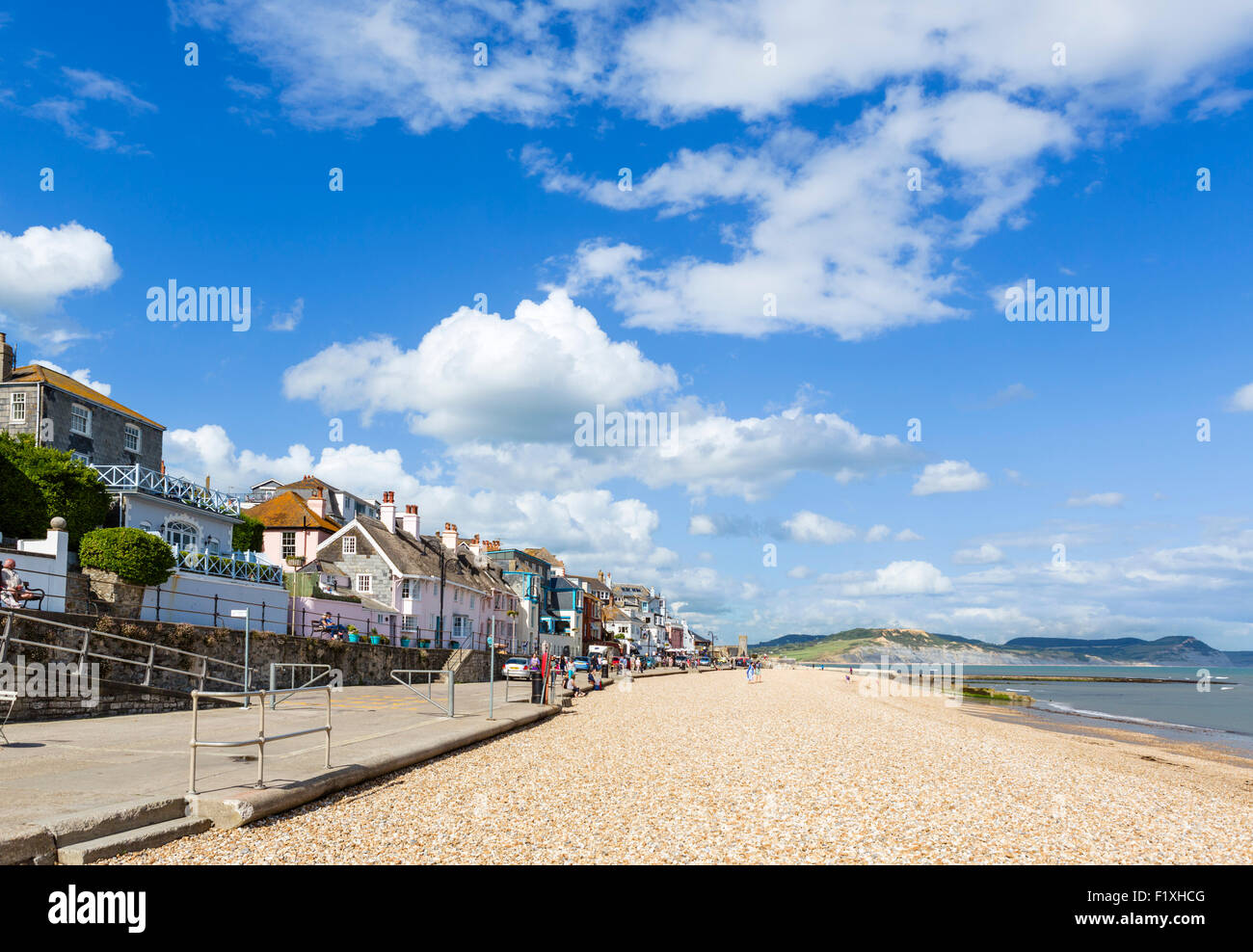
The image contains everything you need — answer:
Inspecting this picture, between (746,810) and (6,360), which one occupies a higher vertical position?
(6,360)

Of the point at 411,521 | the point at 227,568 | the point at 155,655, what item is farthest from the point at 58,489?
the point at 411,521

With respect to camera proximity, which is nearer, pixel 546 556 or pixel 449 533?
pixel 449 533

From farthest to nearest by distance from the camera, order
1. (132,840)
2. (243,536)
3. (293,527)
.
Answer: (293,527)
(243,536)
(132,840)

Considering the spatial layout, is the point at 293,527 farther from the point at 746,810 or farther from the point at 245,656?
the point at 746,810

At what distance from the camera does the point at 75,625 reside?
17891mm

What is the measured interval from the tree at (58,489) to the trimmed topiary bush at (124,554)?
18.3 ft

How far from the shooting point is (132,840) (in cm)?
730

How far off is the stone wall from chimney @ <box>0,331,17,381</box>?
19.9 m

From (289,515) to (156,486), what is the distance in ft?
79.4

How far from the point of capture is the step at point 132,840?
6.80m

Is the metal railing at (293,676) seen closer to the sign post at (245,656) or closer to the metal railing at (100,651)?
the sign post at (245,656)

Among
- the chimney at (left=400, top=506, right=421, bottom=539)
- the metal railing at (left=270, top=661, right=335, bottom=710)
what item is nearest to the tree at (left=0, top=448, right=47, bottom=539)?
the metal railing at (left=270, top=661, right=335, bottom=710)
